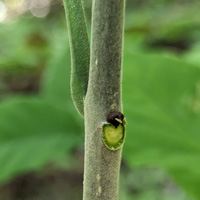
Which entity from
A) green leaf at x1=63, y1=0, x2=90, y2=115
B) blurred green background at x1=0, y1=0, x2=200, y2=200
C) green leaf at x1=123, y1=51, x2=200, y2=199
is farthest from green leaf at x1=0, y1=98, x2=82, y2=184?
green leaf at x1=63, y1=0, x2=90, y2=115

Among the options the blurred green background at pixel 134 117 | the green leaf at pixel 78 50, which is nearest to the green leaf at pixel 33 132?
the blurred green background at pixel 134 117

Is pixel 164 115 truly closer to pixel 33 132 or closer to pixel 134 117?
pixel 134 117

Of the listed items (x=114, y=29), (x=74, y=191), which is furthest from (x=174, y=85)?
(x=74, y=191)

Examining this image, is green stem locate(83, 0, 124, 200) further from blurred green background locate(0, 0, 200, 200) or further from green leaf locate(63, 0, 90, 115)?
blurred green background locate(0, 0, 200, 200)

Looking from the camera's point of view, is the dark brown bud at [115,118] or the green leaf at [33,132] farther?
the green leaf at [33,132]

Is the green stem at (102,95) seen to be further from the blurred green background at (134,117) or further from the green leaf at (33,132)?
the green leaf at (33,132)

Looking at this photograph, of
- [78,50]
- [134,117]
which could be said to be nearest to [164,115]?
[134,117]
